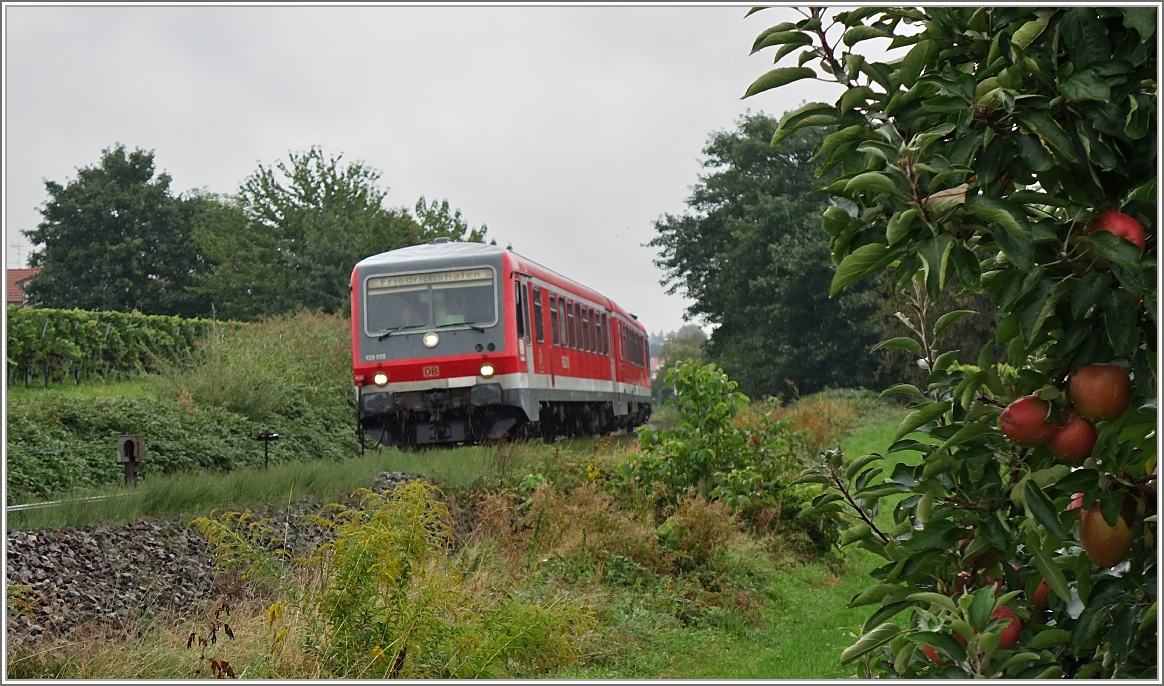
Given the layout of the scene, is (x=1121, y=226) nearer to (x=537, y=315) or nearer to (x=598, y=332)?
(x=537, y=315)

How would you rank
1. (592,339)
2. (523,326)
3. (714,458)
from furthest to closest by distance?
(592,339) < (523,326) < (714,458)

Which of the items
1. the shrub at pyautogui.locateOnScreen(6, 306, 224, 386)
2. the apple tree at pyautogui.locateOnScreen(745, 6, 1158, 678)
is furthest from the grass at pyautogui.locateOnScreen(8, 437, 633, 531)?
the shrub at pyautogui.locateOnScreen(6, 306, 224, 386)

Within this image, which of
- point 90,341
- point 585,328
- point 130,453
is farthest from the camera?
point 585,328

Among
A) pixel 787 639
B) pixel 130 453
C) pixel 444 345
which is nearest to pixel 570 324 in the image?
pixel 444 345

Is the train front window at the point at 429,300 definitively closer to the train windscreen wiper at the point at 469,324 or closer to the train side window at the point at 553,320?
the train windscreen wiper at the point at 469,324

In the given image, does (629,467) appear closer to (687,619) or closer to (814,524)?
(814,524)

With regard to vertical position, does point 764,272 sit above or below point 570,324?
above

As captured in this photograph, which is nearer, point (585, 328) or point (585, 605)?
point (585, 605)

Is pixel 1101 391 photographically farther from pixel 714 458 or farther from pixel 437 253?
pixel 437 253

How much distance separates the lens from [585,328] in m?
19.3

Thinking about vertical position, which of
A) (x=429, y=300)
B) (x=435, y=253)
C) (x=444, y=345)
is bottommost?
(x=444, y=345)

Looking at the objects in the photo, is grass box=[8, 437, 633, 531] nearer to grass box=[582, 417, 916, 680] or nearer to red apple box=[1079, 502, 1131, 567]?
grass box=[582, 417, 916, 680]

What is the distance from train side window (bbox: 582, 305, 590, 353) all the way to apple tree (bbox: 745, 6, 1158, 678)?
1732 centimetres

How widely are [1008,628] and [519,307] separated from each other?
13327 millimetres
